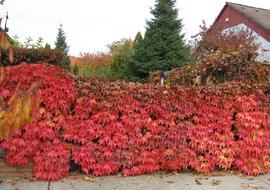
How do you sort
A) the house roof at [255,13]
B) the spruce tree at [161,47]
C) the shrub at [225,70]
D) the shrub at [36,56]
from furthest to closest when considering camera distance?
the house roof at [255,13]
the spruce tree at [161,47]
the shrub at [36,56]
the shrub at [225,70]

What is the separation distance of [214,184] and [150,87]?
79.7 inches

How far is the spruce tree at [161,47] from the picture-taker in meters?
24.5

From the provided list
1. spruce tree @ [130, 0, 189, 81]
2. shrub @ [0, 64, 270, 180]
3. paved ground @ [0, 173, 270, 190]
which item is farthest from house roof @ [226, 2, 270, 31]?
paved ground @ [0, 173, 270, 190]

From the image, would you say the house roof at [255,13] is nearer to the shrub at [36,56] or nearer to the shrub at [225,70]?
the shrub at [225,70]

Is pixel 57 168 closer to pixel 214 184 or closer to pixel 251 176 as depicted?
pixel 214 184

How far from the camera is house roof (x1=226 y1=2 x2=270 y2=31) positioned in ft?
91.2

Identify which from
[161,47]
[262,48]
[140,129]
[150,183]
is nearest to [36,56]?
[140,129]

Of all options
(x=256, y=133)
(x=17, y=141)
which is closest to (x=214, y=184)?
(x=256, y=133)

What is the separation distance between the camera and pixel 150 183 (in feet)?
22.1

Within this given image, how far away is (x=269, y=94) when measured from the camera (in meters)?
8.20

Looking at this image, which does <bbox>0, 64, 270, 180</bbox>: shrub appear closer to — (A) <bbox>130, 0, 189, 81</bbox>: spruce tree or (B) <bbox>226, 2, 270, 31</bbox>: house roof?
(A) <bbox>130, 0, 189, 81</bbox>: spruce tree

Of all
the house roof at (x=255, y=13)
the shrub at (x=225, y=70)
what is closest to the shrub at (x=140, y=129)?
the shrub at (x=225, y=70)

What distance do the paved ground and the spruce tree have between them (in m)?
17.4

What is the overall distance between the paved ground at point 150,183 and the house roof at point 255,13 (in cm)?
2125
